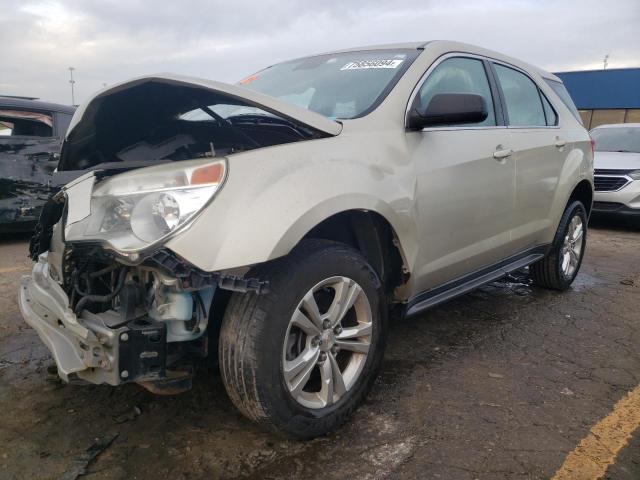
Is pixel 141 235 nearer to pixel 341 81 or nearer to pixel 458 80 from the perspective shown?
pixel 341 81

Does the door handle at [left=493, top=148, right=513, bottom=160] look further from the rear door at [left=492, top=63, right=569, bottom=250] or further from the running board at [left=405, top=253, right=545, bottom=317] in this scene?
the running board at [left=405, top=253, right=545, bottom=317]

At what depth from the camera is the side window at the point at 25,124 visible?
18.5ft

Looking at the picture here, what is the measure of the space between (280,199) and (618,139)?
8.81 m

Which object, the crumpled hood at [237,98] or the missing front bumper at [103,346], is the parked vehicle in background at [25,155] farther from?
the missing front bumper at [103,346]

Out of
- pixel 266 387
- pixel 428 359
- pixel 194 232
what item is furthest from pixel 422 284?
pixel 194 232

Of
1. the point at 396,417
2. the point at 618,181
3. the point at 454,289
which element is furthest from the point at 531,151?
the point at 618,181

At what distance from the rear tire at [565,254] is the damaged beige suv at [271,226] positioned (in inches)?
54.1

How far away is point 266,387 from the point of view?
1952 millimetres

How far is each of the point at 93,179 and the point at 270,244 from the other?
2.77 feet

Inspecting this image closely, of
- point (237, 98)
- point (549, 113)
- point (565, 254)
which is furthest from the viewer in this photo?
point (565, 254)

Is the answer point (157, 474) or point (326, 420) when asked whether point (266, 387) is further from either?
point (157, 474)

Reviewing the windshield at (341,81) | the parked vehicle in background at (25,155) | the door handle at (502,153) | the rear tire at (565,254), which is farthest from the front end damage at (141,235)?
the parked vehicle in background at (25,155)

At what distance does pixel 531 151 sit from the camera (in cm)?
354

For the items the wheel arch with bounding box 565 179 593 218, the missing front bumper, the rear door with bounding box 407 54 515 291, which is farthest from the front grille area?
the missing front bumper
